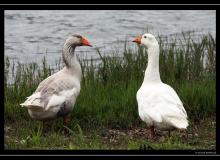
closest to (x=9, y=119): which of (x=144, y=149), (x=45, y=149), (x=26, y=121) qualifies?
(x=26, y=121)

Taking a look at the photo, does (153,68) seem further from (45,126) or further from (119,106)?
(45,126)

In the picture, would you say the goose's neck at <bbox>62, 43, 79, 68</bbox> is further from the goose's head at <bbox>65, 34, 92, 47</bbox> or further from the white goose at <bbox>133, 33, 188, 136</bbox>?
the white goose at <bbox>133, 33, 188, 136</bbox>

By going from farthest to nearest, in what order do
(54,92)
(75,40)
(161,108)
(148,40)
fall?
(75,40), (148,40), (54,92), (161,108)

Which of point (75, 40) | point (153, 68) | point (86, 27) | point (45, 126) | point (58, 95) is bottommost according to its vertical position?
point (45, 126)

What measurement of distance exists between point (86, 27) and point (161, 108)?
11831mm

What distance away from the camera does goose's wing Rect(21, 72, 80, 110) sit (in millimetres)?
10227

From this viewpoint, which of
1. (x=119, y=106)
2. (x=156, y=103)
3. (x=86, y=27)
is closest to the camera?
(x=156, y=103)

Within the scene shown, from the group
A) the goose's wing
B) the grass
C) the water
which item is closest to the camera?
the grass

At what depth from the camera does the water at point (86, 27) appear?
18406 millimetres

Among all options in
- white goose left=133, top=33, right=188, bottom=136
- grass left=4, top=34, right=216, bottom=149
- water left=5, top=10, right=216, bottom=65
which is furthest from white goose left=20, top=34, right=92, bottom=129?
water left=5, top=10, right=216, bottom=65

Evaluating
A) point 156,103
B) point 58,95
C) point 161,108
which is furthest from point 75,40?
point 161,108

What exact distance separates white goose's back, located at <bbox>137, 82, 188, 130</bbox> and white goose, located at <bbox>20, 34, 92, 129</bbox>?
1.33 meters

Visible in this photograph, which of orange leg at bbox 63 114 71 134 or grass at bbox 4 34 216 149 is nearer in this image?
grass at bbox 4 34 216 149

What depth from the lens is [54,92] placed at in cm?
1057
